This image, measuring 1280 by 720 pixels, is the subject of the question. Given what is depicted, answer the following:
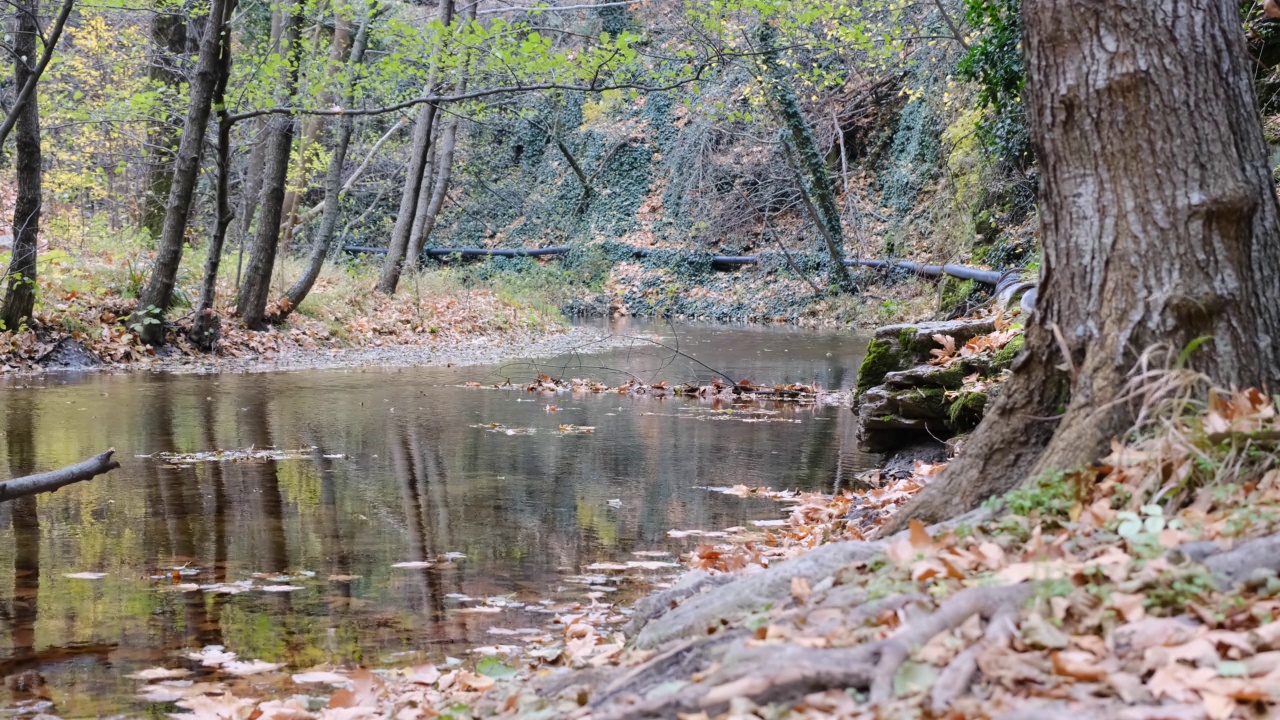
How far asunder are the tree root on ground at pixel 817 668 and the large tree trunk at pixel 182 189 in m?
12.3

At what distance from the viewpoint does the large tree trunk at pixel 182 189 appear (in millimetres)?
12922

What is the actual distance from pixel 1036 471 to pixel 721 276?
27.7 meters

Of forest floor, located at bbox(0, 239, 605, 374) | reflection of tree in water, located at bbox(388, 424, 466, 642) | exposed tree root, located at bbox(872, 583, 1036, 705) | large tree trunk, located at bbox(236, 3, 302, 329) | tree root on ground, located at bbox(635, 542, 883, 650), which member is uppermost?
large tree trunk, located at bbox(236, 3, 302, 329)

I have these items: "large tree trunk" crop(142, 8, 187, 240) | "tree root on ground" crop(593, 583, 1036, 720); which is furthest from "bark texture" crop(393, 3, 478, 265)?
"tree root on ground" crop(593, 583, 1036, 720)

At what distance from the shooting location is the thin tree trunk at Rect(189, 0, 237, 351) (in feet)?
43.3

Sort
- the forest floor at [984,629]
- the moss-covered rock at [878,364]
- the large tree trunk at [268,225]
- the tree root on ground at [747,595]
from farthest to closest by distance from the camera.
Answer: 1. the large tree trunk at [268,225]
2. the moss-covered rock at [878,364]
3. the tree root on ground at [747,595]
4. the forest floor at [984,629]

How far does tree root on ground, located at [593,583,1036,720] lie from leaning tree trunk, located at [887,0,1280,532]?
100 centimetres

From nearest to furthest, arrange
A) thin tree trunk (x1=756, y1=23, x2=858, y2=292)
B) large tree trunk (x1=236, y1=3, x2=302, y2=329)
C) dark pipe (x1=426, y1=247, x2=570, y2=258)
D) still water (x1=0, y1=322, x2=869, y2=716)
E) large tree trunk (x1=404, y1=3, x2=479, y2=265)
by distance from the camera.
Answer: still water (x1=0, y1=322, x2=869, y2=716) → large tree trunk (x1=236, y1=3, x2=302, y2=329) → large tree trunk (x1=404, y1=3, x2=479, y2=265) → thin tree trunk (x1=756, y1=23, x2=858, y2=292) → dark pipe (x1=426, y1=247, x2=570, y2=258)

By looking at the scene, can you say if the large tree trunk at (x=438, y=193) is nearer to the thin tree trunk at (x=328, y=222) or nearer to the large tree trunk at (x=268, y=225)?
the thin tree trunk at (x=328, y=222)

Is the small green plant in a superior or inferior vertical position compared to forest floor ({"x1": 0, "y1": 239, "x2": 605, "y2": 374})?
inferior

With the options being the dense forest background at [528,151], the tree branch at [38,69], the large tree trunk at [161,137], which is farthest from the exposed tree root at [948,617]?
the large tree trunk at [161,137]

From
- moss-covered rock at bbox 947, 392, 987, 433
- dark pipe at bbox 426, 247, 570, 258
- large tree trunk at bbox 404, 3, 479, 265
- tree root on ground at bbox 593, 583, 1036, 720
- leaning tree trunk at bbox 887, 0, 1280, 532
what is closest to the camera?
tree root on ground at bbox 593, 583, 1036, 720

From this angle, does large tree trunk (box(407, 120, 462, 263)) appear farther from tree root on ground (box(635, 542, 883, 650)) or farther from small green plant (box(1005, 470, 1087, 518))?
small green plant (box(1005, 470, 1087, 518))

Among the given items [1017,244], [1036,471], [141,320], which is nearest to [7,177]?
[141,320]
